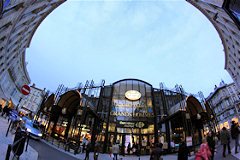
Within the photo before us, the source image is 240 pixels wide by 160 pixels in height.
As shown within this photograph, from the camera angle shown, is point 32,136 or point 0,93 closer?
point 32,136

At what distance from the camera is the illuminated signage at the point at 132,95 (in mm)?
21467

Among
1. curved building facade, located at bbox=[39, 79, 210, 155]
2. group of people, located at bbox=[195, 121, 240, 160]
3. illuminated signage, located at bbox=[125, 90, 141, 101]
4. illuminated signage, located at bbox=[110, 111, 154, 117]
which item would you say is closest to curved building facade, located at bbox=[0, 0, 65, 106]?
curved building facade, located at bbox=[39, 79, 210, 155]

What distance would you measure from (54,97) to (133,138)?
15152mm

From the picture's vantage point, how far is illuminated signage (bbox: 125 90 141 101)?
21.5 m

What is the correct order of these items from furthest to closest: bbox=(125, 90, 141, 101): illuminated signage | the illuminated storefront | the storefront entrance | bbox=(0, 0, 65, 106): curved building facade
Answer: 1. bbox=(125, 90, 141, 101): illuminated signage
2. the illuminated storefront
3. the storefront entrance
4. bbox=(0, 0, 65, 106): curved building facade

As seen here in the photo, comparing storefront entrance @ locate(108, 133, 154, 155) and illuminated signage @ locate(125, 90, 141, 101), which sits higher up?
illuminated signage @ locate(125, 90, 141, 101)

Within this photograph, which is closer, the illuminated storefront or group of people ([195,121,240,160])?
group of people ([195,121,240,160])

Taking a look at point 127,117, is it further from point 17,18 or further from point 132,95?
point 17,18

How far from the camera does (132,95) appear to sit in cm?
2175

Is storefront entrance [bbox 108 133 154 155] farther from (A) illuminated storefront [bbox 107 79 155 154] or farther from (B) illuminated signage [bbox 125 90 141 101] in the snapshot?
(B) illuminated signage [bbox 125 90 141 101]

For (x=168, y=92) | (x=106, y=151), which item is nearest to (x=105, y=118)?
A: (x=106, y=151)

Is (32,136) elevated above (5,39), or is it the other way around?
(5,39)

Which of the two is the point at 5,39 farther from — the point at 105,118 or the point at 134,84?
the point at 134,84

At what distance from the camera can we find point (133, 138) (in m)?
18.6
